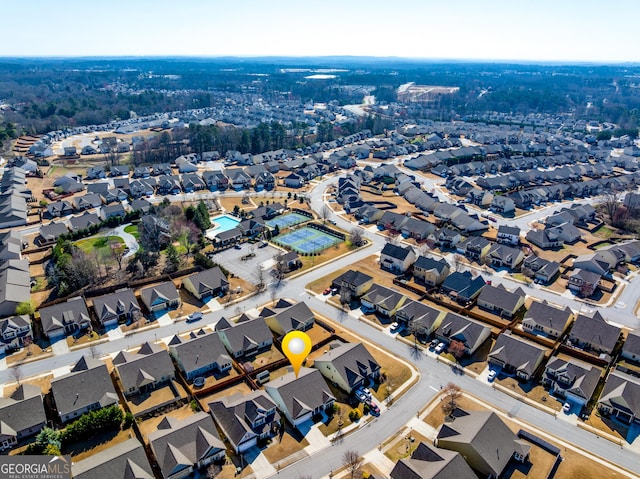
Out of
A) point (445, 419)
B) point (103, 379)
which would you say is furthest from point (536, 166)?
point (103, 379)

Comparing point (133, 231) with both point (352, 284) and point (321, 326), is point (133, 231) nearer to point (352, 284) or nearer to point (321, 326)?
point (352, 284)

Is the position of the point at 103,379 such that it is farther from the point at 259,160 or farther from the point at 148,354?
the point at 259,160

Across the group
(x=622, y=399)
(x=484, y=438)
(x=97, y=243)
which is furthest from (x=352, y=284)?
(x=97, y=243)

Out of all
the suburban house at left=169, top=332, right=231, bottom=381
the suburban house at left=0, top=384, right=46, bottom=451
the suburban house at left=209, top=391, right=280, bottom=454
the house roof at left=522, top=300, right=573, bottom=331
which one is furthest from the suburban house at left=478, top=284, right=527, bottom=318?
the suburban house at left=0, top=384, right=46, bottom=451

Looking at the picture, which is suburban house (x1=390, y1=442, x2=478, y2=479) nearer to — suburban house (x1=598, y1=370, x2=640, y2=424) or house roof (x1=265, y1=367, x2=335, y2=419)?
house roof (x1=265, y1=367, x2=335, y2=419)

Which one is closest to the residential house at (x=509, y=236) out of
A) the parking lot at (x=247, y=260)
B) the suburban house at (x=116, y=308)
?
the parking lot at (x=247, y=260)
